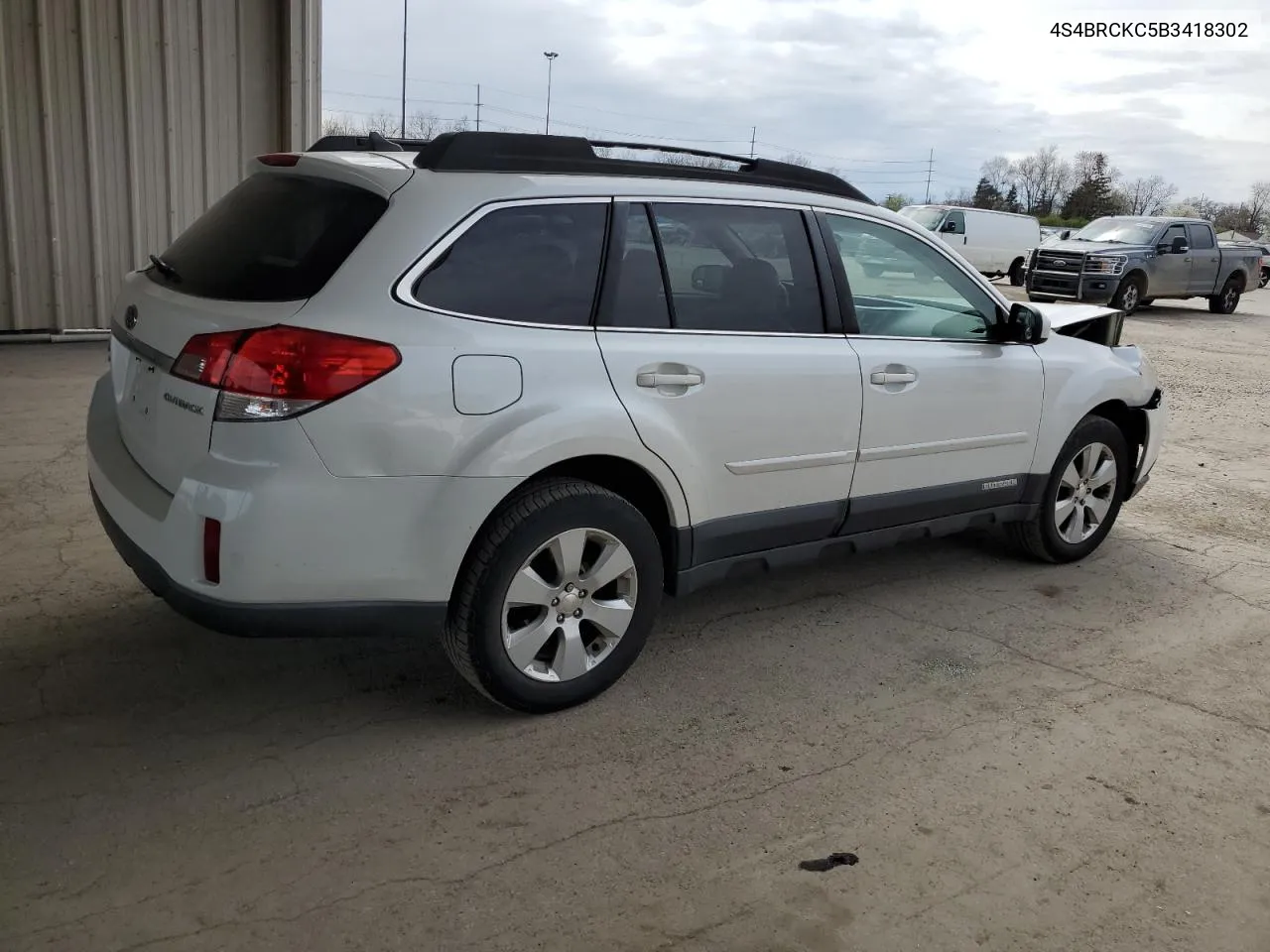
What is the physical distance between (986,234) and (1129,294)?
22.0 ft

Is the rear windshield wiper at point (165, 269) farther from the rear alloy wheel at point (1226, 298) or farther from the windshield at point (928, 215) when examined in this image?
the windshield at point (928, 215)

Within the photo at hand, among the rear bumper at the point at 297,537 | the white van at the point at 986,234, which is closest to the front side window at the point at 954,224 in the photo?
the white van at the point at 986,234

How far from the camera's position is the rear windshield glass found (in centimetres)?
324

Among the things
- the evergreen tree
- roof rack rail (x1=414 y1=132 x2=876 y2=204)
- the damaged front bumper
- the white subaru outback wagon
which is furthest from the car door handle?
the evergreen tree

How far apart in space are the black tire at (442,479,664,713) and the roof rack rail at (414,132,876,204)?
1.02 m

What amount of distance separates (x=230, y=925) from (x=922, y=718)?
7.51ft

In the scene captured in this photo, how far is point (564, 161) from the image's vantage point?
368cm

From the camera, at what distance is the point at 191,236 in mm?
3789

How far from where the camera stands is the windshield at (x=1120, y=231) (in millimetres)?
20547

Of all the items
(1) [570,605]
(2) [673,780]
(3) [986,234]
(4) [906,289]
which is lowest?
(2) [673,780]

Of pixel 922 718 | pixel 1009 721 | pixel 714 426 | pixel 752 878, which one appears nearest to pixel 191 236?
pixel 714 426

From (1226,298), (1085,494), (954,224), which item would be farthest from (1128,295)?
(1085,494)

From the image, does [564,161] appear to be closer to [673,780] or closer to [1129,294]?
[673,780]

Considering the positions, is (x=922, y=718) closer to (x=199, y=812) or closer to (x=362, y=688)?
(x=362, y=688)
